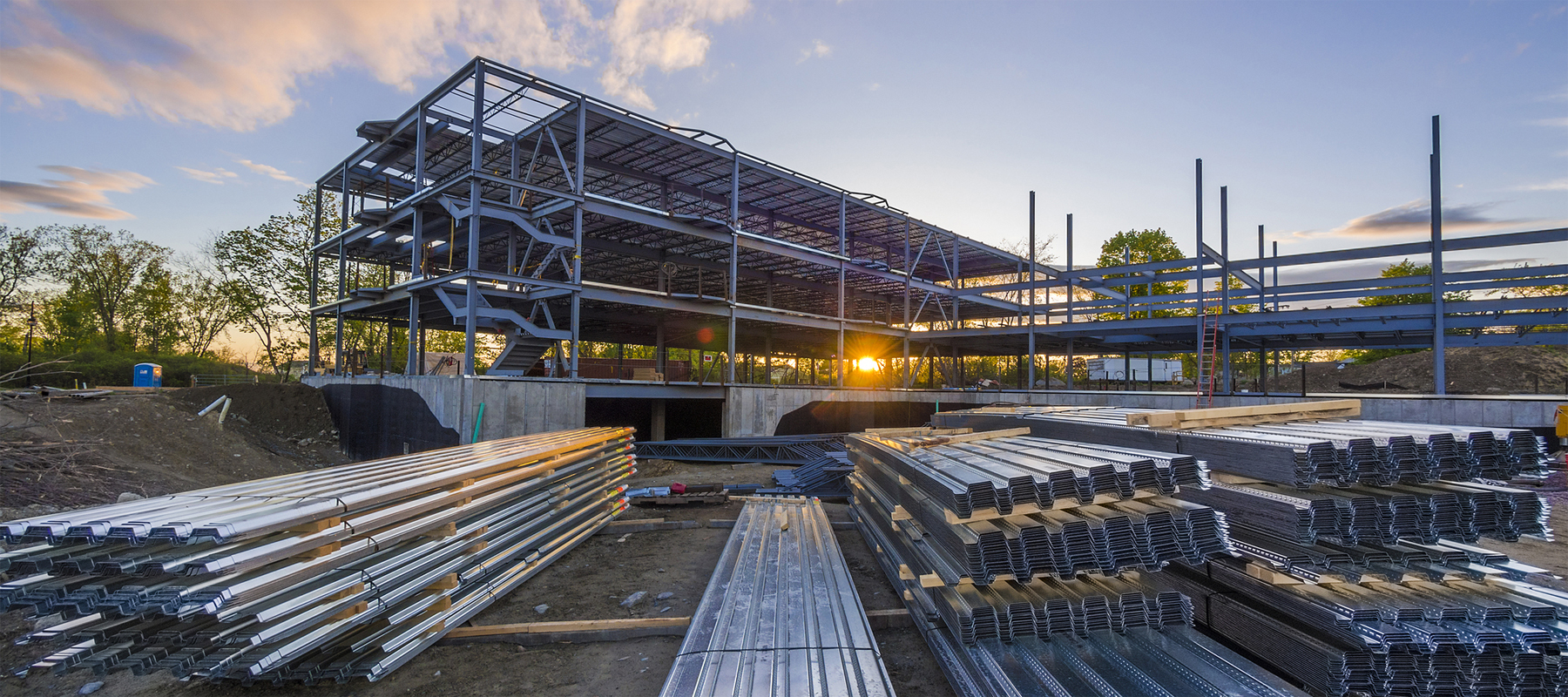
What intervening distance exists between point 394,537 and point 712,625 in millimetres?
2244

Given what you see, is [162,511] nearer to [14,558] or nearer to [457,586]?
[14,558]

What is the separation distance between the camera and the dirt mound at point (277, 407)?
20188 millimetres

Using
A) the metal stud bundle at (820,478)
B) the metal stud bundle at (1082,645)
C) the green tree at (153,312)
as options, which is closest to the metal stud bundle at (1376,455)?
the metal stud bundle at (1082,645)

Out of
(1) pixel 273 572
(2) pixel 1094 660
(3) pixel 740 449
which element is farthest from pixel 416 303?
(2) pixel 1094 660

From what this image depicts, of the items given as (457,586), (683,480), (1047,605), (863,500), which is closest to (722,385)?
(683,480)

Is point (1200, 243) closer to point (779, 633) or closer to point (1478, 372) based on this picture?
point (779, 633)

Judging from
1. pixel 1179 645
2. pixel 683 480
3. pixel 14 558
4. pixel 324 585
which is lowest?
pixel 683 480

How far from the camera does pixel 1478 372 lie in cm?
3662

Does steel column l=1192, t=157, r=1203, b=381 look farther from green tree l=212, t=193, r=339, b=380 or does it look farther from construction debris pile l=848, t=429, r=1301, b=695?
green tree l=212, t=193, r=339, b=380

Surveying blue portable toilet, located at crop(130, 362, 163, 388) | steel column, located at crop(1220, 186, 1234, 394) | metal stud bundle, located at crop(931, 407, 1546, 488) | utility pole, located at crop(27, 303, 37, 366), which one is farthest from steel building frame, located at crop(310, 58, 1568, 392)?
metal stud bundle, located at crop(931, 407, 1546, 488)

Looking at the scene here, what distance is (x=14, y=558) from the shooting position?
10.0ft

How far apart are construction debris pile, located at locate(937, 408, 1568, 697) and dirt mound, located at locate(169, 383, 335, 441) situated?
80.0 ft

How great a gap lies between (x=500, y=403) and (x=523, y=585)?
1004 centimetres

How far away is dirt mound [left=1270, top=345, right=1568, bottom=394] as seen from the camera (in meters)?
34.3
